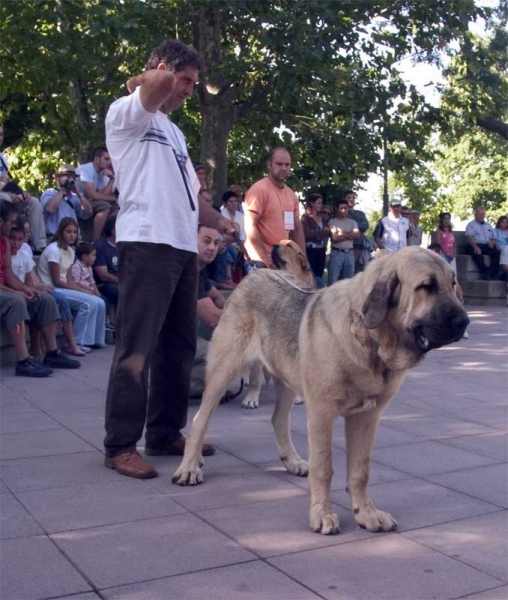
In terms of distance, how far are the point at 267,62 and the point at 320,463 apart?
12576mm

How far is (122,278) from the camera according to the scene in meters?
5.24

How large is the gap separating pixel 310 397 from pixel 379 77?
14.0 metres

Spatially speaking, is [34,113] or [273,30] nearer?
[273,30]

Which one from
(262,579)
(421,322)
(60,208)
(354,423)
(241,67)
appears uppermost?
(241,67)

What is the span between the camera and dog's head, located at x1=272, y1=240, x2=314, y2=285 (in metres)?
6.59

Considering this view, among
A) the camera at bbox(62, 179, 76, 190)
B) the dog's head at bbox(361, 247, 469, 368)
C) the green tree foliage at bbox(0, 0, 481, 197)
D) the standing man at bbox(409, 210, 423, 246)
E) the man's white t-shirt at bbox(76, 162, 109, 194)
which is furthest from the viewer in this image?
the standing man at bbox(409, 210, 423, 246)

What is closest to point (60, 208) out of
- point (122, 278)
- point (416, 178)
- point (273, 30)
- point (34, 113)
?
point (273, 30)

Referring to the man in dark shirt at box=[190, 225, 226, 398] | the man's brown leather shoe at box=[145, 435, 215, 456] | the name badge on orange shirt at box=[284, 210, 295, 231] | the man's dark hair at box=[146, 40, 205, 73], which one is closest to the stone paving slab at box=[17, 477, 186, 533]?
the man's brown leather shoe at box=[145, 435, 215, 456]

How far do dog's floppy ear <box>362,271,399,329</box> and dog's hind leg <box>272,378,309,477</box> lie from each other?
1529mm

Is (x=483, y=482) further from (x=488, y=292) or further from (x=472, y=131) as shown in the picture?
(x=472, y=131)

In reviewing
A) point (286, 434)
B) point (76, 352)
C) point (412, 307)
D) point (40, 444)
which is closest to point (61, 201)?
point (76, 352)

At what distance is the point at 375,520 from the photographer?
4285 millimetres

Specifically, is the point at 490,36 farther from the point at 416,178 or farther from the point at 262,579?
the point at 262,579

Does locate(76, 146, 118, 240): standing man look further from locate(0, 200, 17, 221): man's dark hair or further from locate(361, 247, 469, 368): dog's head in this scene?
locate(361, 247, 469, 368): dog's head
